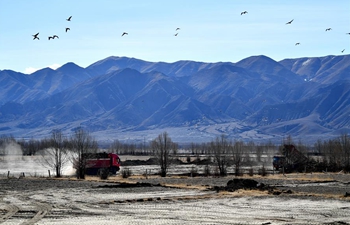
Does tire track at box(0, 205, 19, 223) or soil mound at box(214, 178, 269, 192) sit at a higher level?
soil mound at box(214, 178, 269, 192)

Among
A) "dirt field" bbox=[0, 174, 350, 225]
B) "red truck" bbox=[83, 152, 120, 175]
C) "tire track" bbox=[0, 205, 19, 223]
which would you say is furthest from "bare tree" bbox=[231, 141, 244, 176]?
"tire track" bbox=[0, 205, 19, 223]

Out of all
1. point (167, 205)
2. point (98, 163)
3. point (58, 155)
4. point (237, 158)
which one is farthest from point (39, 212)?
point (58, 155)

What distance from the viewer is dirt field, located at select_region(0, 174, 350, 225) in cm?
3434

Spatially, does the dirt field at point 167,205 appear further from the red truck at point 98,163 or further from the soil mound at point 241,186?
the red truck at point 98,163

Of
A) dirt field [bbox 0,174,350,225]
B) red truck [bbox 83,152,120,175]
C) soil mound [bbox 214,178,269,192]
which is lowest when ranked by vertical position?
dirt field [bbox 0,174,350,225]

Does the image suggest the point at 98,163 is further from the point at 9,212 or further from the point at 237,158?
the point at 9,212

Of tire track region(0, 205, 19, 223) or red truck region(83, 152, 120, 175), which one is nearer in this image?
tire track region(0, 205, 19, 223)

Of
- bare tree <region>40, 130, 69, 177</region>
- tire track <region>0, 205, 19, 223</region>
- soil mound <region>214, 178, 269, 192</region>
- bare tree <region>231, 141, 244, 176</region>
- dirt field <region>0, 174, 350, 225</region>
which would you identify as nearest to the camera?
dirt field <region>0, 174, 350, 225</region>

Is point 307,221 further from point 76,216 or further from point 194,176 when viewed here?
point 194,176

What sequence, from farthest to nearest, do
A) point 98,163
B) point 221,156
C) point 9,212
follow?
point 221,156
point 98,163
point 9,212

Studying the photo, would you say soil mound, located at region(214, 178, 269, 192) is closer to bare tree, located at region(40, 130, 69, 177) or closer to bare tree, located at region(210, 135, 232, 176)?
bare tree, located at region(210, 135, 232, 176)

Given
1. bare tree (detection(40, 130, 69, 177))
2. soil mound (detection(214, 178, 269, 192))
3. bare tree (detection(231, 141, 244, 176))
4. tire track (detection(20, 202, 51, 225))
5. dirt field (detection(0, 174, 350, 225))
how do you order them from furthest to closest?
bare tree (detection(231, 141, 244, 176)), bare tree (detection(40, 130, 69, 177)), soil mound (detection(214, 178, 269, 192)), dirt field (detection(0, 174, 350, 225)), tire track (detection(20, 202, 51, 225))

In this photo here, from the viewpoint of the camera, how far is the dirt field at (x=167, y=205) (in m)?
34.3

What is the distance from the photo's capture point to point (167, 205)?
1668 inches
